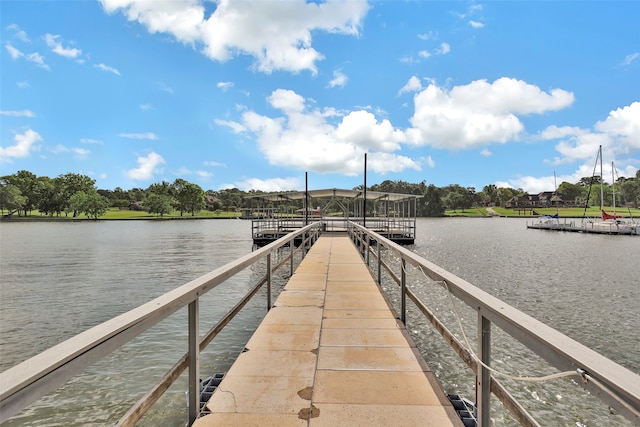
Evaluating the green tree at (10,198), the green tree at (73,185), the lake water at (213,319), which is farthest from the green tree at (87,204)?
the lake water at (213,319)

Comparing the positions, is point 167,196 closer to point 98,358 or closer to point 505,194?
point 98,358

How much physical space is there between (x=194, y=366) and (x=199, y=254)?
2184 cm

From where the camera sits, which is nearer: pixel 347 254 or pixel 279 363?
pixel 279 363

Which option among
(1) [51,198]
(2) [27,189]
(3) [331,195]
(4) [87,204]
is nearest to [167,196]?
(4) [87,204]

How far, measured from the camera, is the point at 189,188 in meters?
→ 103

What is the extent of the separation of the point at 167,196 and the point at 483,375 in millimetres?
110047

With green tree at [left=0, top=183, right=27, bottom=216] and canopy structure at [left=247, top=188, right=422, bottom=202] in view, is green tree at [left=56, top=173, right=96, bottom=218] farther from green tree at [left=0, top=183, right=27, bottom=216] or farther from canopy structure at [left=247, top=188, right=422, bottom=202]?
canopy structure at [left=247, top=188, right=422, bottom=202]

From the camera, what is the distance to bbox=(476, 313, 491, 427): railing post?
1859 millimetres

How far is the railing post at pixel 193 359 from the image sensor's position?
222cm

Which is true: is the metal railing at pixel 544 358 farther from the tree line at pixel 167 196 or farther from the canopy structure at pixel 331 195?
the tree line at pixel 167 196

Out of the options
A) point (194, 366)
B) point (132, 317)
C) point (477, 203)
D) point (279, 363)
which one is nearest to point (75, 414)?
point (279, 363)

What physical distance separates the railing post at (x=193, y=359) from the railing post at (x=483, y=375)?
5.32 ft

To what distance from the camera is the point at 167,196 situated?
336 ft

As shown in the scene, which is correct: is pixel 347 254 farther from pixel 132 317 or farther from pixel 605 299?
pixel 132 317
